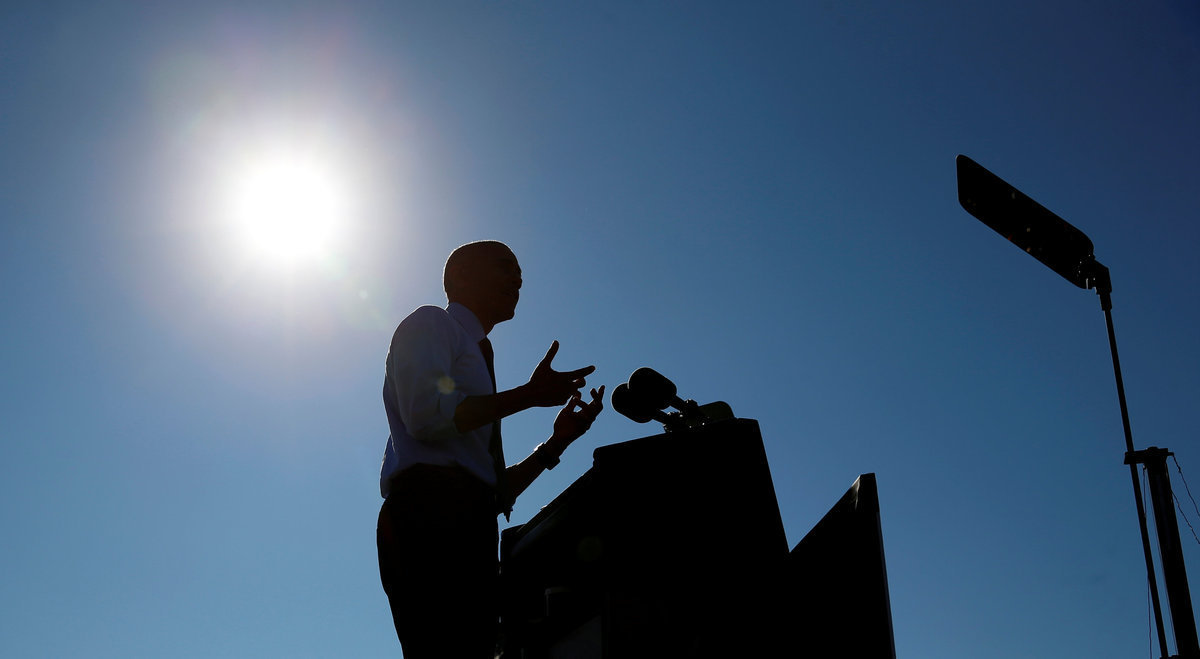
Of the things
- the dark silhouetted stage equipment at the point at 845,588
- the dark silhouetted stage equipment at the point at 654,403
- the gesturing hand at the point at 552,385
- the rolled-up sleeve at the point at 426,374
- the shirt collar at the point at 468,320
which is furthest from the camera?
the dark silhouetted stage equipment at the point at 654,403

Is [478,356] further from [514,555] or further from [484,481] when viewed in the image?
[514,555]

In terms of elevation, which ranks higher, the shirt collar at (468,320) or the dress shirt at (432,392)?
the shirt collar at (468,320)

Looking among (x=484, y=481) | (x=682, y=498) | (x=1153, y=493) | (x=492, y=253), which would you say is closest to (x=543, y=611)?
(x=484, y=481)

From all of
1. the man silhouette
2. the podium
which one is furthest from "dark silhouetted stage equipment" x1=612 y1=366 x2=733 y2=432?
the podium

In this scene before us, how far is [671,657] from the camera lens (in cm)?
171

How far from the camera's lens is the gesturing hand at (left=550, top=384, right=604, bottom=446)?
102 inches

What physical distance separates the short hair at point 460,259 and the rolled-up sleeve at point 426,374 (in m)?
0.26

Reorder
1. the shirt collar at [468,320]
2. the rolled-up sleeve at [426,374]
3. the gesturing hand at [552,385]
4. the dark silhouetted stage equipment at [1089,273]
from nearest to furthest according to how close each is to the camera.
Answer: the rolled-up sleeve at [426,374]
the gesturing hand at [552,385]
the shirt collar at [468,320]
the dark silhouetted stage equipment at [1089,273]

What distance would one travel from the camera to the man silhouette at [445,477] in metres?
1.77

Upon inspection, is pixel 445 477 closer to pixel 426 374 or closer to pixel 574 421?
pixel 426 374

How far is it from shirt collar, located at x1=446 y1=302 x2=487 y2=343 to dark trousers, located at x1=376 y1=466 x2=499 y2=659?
1.46ft

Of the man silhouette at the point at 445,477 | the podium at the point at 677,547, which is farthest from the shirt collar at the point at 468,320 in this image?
the podium at the point at 677,547

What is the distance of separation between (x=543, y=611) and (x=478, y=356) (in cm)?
66

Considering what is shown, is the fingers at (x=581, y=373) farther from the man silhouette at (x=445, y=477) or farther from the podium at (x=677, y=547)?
the podium at (x=677, y=547)
